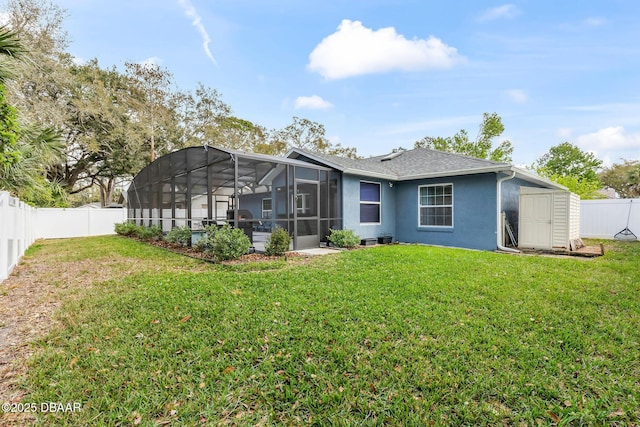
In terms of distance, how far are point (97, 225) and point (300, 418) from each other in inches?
771

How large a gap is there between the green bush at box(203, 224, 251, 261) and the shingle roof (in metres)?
4.36

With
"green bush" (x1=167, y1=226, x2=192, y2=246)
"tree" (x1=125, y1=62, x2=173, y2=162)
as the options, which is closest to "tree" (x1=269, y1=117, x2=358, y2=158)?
"tree" (x1=125, y1=62, x2=173, y2=162)

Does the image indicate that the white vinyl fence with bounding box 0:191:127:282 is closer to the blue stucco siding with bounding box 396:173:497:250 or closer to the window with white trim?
the blue stucco siding with bounding box 396:173:497:250

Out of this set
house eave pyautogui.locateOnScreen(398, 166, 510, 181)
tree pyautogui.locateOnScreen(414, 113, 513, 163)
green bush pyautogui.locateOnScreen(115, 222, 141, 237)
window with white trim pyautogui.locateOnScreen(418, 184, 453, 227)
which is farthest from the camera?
tree pyautogui.locateOnScreen(414, 113, 513, 163)

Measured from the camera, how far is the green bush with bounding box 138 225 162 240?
11899mm

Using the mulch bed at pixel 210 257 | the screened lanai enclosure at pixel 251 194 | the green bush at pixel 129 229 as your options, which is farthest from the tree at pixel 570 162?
the green bush at pixel 129 229

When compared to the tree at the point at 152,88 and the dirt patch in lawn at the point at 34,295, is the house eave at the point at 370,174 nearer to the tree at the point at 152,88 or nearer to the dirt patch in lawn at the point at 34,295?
the dirt patch in lawn at the point at 34,295

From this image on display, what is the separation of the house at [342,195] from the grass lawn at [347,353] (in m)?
4.29

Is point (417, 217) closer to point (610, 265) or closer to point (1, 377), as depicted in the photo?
point (610, 265)

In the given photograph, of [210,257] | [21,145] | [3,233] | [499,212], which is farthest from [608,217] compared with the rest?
[21,145]

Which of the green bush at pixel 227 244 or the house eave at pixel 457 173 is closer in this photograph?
the green bush at pixel 227 244

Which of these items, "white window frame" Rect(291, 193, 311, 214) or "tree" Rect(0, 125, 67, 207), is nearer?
"tree" Rect(0, 125, 67, 207)

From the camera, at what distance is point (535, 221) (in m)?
9.37

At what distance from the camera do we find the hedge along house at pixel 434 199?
9.39 metres
